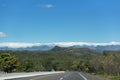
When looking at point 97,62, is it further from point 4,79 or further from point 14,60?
point 4,79

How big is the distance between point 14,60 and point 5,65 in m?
4.56

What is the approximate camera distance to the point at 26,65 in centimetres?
16888

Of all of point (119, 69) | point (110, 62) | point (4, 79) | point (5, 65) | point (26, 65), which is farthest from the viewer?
point (26, 65)

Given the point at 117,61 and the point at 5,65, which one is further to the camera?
the point at 5,65

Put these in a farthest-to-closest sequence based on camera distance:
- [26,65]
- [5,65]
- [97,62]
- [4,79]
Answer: [26,65]
[97,62]
[5,65]
[4,79]

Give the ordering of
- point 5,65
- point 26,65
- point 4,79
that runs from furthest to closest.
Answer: point 26,65 < point 5,65 < point 4,79

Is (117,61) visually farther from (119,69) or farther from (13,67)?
(13,67)

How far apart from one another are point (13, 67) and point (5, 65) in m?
4.49

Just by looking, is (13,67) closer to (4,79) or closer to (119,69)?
(119,69)

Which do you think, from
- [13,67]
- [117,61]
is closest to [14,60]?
[13,67]

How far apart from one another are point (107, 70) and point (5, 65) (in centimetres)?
3787

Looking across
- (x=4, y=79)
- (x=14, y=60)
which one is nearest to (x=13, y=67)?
(x=14, y=60)

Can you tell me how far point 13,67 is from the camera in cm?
13412

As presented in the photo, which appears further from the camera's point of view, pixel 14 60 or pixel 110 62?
pixel 14 60
